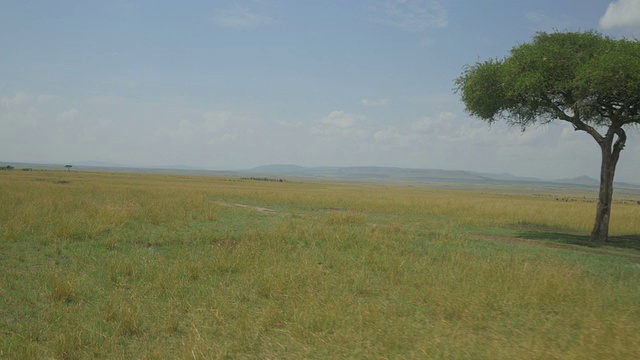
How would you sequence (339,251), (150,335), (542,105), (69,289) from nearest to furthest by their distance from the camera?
(150,335), (69,289), (339,251), (542,105)

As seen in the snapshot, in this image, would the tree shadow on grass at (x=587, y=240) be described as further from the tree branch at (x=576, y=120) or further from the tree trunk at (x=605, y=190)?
the tree branch at (x=576, y=120)

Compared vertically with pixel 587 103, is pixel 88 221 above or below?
below

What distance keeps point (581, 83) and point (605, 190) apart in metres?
5.33

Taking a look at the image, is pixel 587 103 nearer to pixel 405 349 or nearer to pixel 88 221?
pixel 405 349

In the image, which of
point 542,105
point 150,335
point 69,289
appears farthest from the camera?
point 542,105

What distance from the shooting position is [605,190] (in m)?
19.3

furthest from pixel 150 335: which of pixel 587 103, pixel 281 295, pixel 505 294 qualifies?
pixel 587 103

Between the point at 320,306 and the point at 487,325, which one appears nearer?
the point at 487,325

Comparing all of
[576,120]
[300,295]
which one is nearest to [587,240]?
[576,120]

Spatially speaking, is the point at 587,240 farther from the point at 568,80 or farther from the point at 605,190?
the point at 568,80

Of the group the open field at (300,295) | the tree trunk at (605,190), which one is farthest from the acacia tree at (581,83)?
the open field at (300,295)

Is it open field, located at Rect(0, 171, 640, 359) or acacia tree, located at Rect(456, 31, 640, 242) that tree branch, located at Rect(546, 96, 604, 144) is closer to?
acacia tree, located at Rect(456, 31, 640, 242)

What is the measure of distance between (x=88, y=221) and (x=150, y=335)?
11.8m

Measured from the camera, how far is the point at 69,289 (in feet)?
28.4
